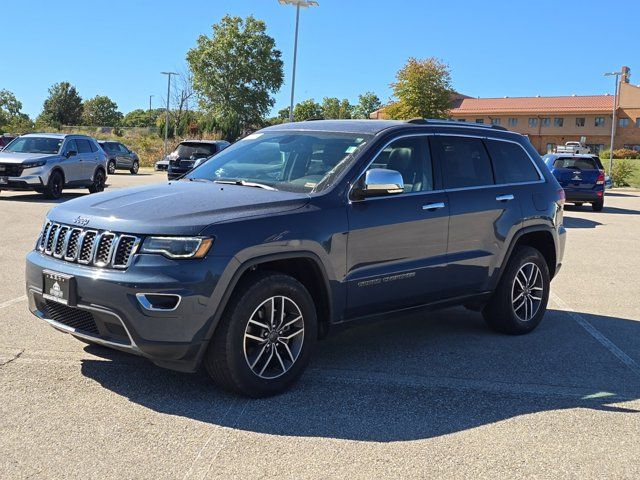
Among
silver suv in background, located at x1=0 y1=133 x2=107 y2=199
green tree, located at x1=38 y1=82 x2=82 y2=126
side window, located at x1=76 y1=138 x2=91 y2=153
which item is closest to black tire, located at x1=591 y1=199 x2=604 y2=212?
silver suv in background, located at x1=0 y1=133 x2=107 y2=199

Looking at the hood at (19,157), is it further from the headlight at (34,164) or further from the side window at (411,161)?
the side window at (411,161)

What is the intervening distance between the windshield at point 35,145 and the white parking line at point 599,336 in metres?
14.6

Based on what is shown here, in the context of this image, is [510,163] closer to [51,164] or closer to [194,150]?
[194,150]

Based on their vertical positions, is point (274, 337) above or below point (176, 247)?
below

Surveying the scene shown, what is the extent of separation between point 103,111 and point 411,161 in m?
124

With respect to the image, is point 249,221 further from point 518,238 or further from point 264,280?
point 518,238

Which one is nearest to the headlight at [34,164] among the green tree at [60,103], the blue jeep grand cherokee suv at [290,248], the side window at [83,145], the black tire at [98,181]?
the side window at [83,145]

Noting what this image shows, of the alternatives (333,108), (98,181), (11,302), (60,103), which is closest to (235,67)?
(60,103)

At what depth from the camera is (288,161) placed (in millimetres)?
5270

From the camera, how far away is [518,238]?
6176 mm

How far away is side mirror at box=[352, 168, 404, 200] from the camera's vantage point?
4715mm

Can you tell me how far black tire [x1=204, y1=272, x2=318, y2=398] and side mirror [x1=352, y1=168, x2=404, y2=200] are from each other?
0.82 meters

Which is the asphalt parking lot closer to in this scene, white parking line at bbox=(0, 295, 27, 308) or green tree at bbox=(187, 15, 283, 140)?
white parking line at bbox=(0, 295, 27, 308)

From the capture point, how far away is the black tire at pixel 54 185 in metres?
17.7
